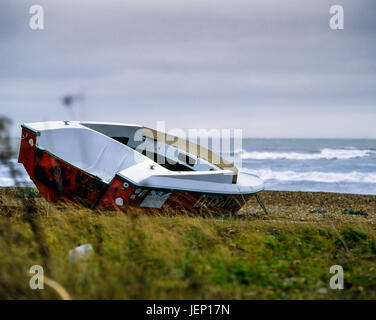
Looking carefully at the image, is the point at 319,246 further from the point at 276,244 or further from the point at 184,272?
the point at 184,272

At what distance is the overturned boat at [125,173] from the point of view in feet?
20.6

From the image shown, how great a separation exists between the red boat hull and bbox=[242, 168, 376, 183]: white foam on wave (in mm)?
13987

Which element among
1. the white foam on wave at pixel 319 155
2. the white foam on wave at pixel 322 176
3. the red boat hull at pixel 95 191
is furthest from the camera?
the white foam on wave at pixel 319 155

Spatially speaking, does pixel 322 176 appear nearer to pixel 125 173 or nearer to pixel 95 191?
pixel 125 173

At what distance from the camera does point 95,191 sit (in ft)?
21.0

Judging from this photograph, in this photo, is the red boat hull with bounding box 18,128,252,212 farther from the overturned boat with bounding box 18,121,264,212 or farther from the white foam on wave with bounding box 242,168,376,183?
the white foam on wave with bounding box 242,168,376,183

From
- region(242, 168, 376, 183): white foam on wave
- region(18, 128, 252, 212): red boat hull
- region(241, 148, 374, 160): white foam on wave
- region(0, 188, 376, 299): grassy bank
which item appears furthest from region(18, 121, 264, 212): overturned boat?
region(241, 148, 374, 160): white foam on wave

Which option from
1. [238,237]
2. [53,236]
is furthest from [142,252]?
[238,237]

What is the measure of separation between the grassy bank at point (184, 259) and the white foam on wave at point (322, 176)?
15.9 m

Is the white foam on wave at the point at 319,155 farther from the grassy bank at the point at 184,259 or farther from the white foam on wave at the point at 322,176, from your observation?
the grassy bank at the point at 184,259

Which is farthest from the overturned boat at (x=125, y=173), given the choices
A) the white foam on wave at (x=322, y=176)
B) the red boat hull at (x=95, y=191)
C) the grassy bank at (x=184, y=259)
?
the white foam on wave at (x=322, y=176)

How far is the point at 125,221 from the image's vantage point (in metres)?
4.49

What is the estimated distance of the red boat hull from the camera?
6168 millimetres

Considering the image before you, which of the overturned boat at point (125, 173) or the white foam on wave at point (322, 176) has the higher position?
the overturned boat at point (125, 173)
